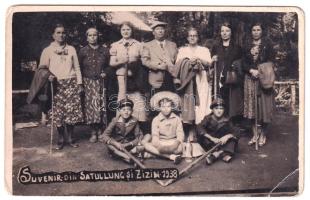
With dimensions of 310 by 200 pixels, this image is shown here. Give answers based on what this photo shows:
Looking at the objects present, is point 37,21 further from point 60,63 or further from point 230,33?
point 230,33

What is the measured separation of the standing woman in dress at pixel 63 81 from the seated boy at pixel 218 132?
78 cm

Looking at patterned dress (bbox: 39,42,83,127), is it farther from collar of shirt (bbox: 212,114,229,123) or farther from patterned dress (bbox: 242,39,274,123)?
patterned dress (bbox: 242,39,274,123)

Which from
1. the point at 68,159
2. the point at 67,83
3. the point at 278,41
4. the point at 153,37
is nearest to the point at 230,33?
the point at 278,41

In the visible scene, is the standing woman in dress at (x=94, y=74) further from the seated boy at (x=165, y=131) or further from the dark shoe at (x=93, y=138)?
the seated boy at (x=165, y=131)

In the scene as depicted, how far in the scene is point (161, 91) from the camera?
9.07ft

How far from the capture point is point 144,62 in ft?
9.05

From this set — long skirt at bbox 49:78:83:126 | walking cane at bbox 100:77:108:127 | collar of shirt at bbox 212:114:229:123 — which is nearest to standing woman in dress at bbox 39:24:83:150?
long skirt at bbox 49:78:83:126

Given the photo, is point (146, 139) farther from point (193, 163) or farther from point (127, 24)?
point (127, 24)

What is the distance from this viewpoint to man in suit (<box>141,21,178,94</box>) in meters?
2.76

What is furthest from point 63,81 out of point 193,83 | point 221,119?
point 221,119

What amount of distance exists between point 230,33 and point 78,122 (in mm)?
1102

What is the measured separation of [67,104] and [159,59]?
0.64 meters

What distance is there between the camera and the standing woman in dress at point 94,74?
2.75 meters

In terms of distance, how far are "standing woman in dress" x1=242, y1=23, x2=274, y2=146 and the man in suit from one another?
475 millimetres
